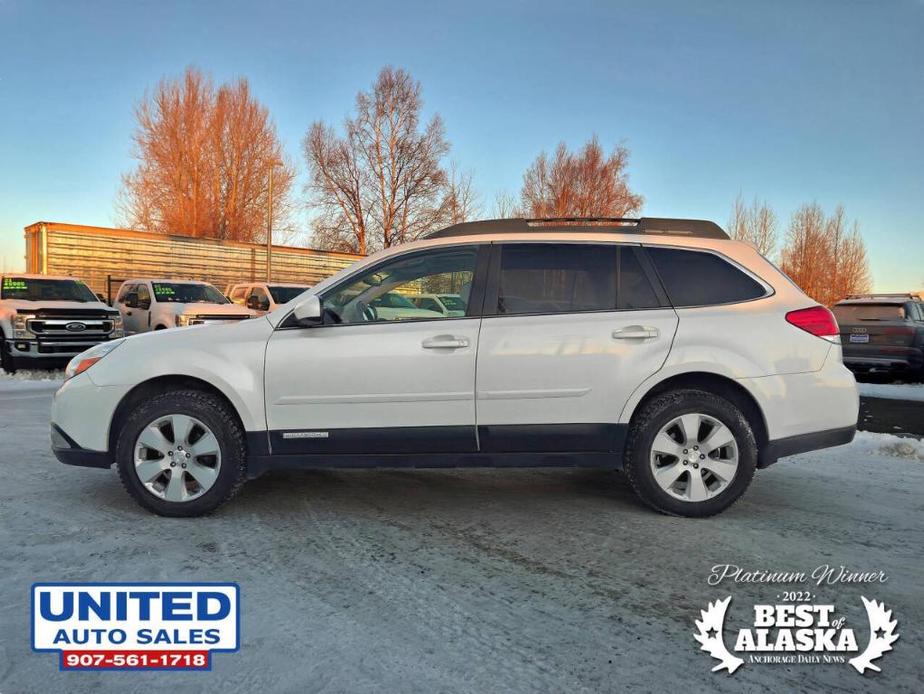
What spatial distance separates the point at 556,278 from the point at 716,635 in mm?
2288

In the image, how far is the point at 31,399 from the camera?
9.18m

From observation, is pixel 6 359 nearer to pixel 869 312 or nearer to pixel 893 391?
pixel 893 391

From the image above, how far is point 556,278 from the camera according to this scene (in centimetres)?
427

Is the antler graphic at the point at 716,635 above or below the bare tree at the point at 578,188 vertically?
below

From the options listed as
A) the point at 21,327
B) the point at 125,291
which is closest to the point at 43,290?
the point at 21,327

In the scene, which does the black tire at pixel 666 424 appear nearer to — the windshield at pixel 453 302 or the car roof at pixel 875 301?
the windshield at pixel 453 302

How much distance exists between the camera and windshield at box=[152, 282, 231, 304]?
14.7 m

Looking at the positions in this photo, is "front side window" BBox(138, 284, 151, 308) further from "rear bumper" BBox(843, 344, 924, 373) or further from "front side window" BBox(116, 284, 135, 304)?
"rear bumper" BBox(843, 344, 924, 373)

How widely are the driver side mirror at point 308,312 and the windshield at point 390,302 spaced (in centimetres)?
34

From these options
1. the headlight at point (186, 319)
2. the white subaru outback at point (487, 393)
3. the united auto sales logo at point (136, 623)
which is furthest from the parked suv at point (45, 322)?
the united auto sales logo at point (136, 623)

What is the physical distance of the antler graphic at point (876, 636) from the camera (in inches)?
97.6

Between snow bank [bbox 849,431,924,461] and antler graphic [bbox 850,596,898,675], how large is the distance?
3743 mm

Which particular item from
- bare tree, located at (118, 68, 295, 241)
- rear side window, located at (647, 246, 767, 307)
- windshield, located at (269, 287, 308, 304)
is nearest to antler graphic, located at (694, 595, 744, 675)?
rear side window, located at (647, 246, 767, 307)

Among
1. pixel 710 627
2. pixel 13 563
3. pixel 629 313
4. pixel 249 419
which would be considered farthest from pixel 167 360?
pixel 710 627
